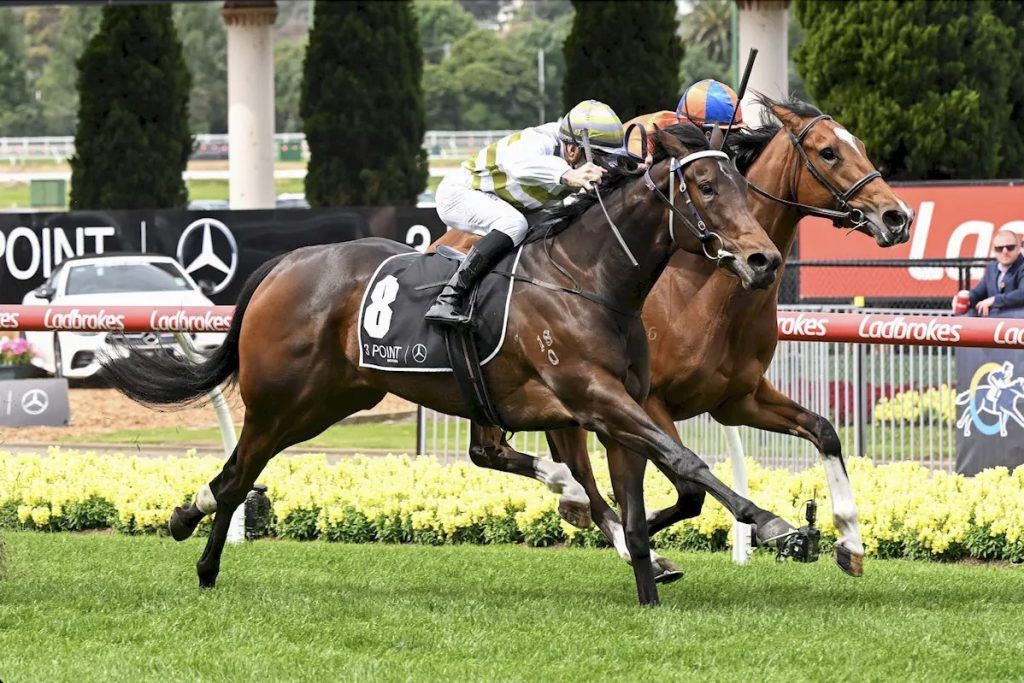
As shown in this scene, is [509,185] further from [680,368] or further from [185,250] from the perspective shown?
[185,250]

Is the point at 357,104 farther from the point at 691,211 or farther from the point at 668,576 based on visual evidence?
the point at 691,211

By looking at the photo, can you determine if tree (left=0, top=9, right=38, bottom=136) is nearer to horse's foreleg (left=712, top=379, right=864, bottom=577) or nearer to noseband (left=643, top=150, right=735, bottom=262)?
horse's foreleg (left=712, top=379, right=864, bottom=577)

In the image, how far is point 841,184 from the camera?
6.72 metres

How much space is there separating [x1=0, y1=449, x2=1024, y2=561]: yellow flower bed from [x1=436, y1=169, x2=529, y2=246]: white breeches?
2276 mm

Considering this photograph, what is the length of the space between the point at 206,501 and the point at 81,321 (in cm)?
151

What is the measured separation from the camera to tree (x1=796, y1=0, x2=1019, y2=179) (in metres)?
17.2

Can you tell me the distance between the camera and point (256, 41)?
20.5 metres

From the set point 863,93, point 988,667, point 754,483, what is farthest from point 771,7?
point 988,667

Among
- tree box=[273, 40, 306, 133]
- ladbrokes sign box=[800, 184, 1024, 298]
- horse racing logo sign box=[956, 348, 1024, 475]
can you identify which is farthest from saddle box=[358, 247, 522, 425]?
tree box=[273, 40, 306, 133]

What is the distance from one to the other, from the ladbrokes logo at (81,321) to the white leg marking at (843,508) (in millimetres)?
3614

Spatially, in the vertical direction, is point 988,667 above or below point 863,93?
below

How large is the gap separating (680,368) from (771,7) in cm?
1177

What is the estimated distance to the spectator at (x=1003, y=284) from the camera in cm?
1005

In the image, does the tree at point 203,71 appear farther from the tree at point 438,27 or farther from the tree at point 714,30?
the tree at point 714,30
